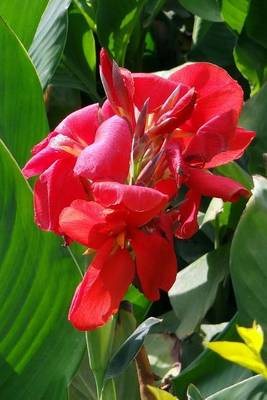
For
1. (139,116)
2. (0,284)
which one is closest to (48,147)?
(139,116)

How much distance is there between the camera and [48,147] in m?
0.65

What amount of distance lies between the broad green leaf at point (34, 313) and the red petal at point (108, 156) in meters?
0.21

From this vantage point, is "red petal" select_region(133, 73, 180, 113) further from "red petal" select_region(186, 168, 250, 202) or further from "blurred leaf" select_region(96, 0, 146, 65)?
"blurred leaf" select_region(96, 0, 146, 65)

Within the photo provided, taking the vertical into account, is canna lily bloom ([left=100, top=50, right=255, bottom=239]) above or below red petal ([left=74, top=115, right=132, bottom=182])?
below

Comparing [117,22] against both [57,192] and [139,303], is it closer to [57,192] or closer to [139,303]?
[139,303]

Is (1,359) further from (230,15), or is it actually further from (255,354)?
(230,15)

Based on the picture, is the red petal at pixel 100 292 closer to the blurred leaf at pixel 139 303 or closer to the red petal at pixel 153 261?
the red petal at pixel 153 261

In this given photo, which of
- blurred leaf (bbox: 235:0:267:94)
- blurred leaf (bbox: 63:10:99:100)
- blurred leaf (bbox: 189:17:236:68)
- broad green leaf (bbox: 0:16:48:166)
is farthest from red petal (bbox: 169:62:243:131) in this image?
blurred leaf (bbox: 189:17:236:68)

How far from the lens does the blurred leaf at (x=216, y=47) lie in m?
1.64

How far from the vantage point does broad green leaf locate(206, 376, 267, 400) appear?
0.74 m

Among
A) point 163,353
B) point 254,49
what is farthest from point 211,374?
point 254,49

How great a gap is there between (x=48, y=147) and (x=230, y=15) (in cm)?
77

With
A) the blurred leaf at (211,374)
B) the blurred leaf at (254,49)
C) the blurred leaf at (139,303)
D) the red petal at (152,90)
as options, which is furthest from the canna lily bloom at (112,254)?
the blurred leaf at (254,49)

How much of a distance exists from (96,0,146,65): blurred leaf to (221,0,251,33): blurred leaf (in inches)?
4.9
